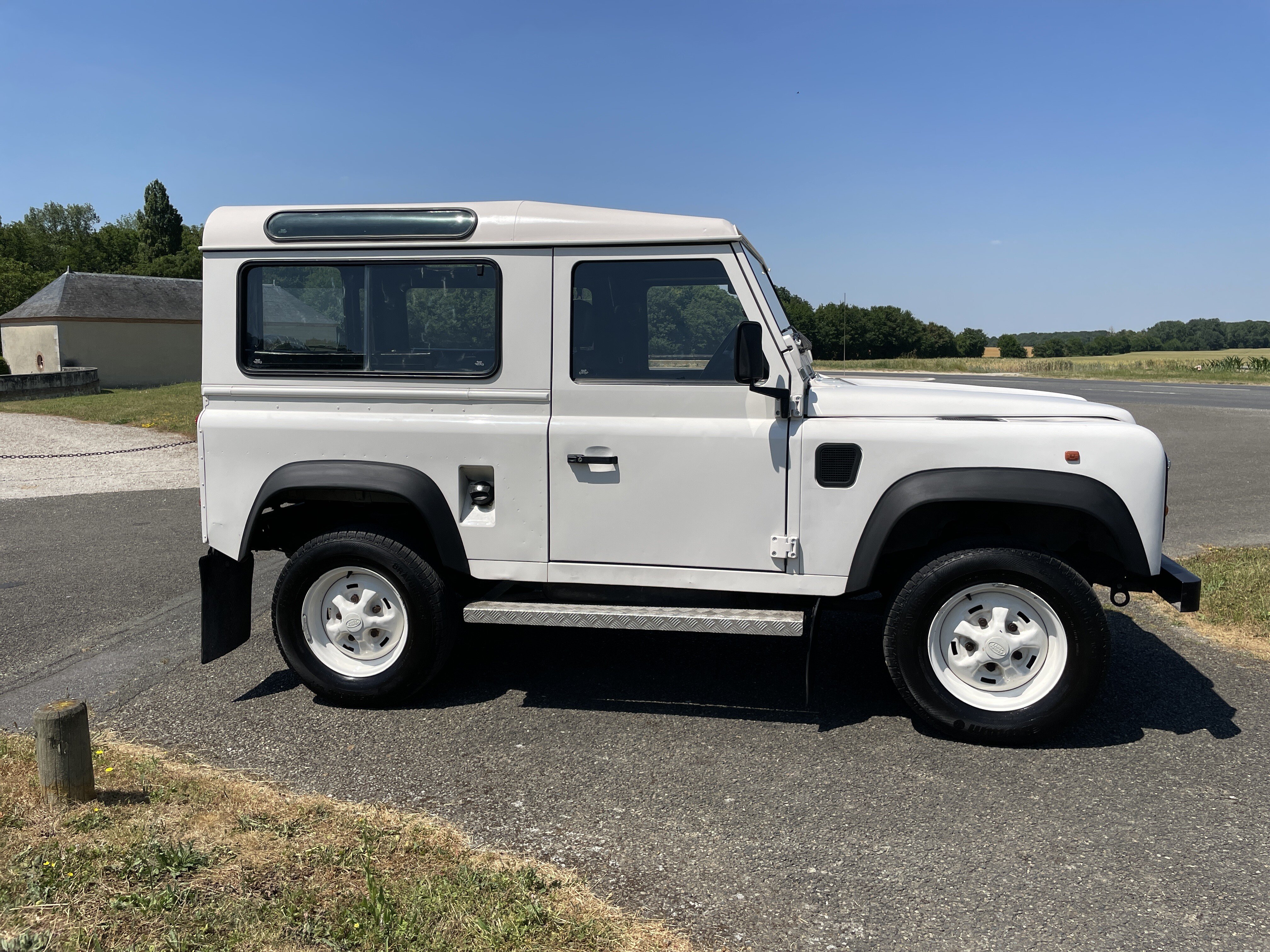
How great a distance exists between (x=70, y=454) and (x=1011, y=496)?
1635 centimetres

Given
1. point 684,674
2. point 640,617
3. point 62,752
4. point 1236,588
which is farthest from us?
point 1236,588

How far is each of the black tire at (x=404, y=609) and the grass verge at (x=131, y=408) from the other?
14.3 m

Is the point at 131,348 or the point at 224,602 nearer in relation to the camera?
the point at 224,602

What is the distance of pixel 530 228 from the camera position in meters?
4.48

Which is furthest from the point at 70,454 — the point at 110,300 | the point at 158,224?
the point at 158,224

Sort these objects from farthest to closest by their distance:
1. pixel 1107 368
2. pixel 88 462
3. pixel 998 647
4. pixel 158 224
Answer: pixel 158 224 < pixel 1107 368 < pixel 88 462 < pixel 998 647

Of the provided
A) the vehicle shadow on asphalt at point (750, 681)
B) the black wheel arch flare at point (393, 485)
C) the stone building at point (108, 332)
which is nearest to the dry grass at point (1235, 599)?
the vehicle shadow on asphalt at point (750, 681)

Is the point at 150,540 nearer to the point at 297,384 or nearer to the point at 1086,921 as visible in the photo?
the point at 297,384

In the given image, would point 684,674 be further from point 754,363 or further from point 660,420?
point 754,363

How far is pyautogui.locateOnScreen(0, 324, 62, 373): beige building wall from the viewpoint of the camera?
144 ft

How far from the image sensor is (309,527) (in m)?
5.12

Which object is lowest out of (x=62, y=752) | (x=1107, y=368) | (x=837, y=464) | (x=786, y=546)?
(x=62, y=752)

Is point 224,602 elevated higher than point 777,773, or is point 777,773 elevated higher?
point 224,602

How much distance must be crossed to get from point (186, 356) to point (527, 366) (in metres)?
48.6
